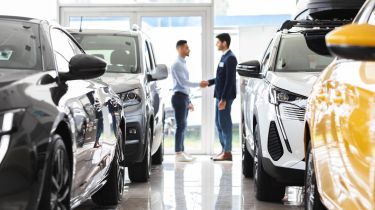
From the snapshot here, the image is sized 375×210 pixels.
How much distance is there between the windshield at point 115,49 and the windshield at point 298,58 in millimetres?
2324

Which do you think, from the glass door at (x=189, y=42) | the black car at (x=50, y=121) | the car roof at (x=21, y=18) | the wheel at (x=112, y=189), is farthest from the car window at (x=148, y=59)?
the car roof at (x=21, y=18)

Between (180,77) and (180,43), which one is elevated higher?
(180,43)

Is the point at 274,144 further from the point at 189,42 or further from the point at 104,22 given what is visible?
the point at 104,22

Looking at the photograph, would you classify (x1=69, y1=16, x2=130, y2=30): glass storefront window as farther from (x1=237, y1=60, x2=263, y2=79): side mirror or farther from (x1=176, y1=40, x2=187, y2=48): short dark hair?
(x1=237, y1=60, x2=263, y2=79): side mirror

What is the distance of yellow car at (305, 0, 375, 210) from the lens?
147 inches

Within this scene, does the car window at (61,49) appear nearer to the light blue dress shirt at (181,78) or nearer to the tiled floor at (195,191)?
the tiled floor at (195,191)

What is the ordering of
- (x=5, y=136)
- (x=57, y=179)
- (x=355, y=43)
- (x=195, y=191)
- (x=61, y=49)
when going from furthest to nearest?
(x=195, y=191), (x=61, y=49), (x=57, y=179), (x=5, y=136), (x=355, y=43)

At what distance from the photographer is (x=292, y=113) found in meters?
8.12

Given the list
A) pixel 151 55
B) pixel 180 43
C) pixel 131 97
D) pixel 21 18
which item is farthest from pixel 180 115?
pixel 21 18

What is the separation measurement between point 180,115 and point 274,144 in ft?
23.5

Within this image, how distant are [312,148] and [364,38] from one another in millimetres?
2044

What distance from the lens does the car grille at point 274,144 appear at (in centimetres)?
824

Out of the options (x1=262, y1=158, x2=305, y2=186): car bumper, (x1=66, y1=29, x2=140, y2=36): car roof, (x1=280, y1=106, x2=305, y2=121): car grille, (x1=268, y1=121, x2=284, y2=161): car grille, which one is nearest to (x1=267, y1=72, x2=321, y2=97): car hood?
(x1=280, y1=106, x2=305, y2=121): car grille

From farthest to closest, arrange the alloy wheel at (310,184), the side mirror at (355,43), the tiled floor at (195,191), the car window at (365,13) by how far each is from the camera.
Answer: the tiled floor at (195,191) → the alloy wheel at (310,184) → the car window at (365,13) → the side mirror at (355,43)
